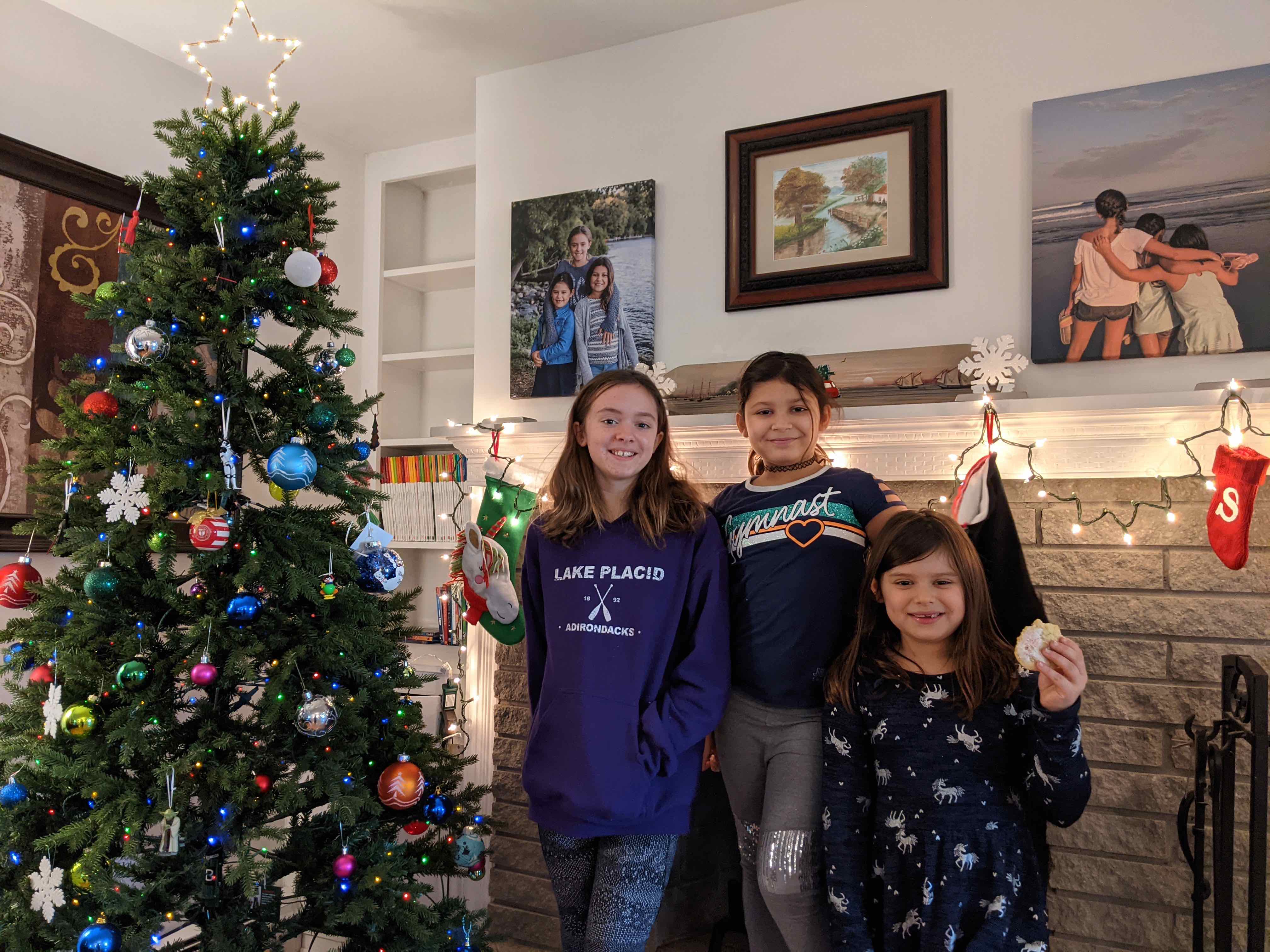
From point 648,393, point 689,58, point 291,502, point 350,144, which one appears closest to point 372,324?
point 350,144

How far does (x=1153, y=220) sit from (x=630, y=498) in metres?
1.43

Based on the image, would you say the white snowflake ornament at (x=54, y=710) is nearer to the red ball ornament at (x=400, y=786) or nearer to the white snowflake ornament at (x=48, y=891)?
the white snowflake ornament at (x=48, y=891)

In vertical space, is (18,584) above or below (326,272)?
below

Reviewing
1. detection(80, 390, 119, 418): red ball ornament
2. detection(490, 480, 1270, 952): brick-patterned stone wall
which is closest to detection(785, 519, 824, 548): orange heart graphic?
detection(490, 480, 1270, 952): brick-patterned stone wall

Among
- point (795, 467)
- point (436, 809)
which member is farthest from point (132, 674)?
point (795, 467)

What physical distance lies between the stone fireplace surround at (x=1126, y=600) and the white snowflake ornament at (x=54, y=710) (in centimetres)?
88

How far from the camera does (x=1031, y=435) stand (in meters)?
2.07

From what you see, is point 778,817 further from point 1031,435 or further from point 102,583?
point 102,583

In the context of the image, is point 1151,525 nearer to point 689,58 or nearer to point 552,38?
point 689,58

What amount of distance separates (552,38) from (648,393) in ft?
5.11

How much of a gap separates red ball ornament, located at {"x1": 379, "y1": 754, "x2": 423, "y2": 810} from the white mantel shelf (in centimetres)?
116

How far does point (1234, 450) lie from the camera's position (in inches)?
70.8

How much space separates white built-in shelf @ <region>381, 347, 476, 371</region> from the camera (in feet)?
10.7

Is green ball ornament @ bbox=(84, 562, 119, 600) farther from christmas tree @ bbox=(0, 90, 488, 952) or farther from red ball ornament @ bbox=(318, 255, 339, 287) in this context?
red ball ornament @ bbox=(318, 255, 339, 287)
